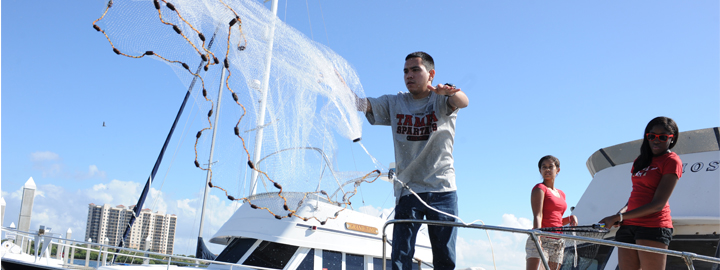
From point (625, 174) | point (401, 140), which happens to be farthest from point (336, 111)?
point (625, 174)

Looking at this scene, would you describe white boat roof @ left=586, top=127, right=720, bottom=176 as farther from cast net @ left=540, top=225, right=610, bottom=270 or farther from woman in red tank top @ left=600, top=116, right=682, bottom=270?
woman in red tank top @ left=600, top=116, right=682, bottom=270

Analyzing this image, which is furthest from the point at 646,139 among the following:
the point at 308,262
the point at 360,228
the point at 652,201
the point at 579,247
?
the point at 360,228

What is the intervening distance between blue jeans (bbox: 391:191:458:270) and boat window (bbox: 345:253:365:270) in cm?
684

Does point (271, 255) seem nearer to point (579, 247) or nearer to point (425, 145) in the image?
point (579, 247)

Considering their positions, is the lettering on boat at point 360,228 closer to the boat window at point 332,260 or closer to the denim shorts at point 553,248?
the boat window at point 332,260

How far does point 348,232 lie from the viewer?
31.5 ft

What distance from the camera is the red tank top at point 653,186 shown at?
9.43ft

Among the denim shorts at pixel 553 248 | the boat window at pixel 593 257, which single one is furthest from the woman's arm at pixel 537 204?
the boat window at pixel 593 257

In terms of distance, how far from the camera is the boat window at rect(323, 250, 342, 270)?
9224 millimetres

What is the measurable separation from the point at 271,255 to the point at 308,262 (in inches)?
28.2

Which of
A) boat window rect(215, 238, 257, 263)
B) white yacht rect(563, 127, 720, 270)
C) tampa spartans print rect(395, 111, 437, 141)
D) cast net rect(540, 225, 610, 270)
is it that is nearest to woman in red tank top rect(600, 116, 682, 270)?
cast net rect(540, 225, 610, 270)

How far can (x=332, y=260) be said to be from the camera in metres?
9.31

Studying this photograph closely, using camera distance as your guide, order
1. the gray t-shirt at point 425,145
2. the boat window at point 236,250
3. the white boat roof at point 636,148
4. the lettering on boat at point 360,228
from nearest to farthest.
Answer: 1. the gray t-shirt at point 425,145
2. the white boat roof at point 636,148
3. the boat window at point 236,250
4. the lettering on boat at point 360,228

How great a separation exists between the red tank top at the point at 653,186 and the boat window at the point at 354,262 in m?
6.97
